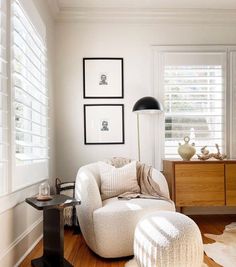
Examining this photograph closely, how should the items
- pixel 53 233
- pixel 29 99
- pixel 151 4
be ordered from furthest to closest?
1. pixel 151 4
2. pixel 29 99
3. pixel 53 233

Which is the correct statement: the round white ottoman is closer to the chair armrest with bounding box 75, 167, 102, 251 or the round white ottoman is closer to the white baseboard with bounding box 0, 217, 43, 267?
the chair armrest with bounding box 75, 167, 102, 251

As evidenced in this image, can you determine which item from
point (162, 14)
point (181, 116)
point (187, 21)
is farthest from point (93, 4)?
point (181, 116)

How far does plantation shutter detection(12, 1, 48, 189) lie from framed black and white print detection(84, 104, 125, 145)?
67 cm

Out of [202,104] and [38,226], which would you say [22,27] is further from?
[202,104]

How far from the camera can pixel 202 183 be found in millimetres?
3256

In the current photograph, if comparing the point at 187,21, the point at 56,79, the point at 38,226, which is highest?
the point at 187,21

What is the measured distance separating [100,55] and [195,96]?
1331 millimetres

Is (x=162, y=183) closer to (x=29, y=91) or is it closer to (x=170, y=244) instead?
(x=170, y=244)

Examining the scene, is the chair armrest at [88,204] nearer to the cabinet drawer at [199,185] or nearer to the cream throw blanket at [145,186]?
the cream throw blanket at [145,186]

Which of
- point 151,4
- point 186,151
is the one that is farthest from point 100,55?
point 186,151

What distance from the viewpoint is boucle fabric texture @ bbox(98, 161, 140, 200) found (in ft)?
9.11

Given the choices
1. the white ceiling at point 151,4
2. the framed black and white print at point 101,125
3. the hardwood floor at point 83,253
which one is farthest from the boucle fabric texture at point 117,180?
the white ceiling at point 151,4

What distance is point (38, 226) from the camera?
9.40ft

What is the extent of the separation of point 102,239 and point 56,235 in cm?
38
